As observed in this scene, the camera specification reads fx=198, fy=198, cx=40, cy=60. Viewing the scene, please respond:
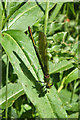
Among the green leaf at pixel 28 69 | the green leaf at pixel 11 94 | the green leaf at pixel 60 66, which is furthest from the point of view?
the green leaf at pixel 60 66

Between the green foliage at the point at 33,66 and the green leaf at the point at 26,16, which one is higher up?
the green leaf at the point at 26,16

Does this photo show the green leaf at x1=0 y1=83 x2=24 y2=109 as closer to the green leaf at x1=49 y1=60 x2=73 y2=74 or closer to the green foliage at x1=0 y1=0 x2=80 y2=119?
the green foliage at x1=0 y1=0 x2=80 y2=119

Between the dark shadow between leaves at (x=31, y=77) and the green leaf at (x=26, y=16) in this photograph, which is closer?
the dark shadow between leaves at (x=31, y=77)

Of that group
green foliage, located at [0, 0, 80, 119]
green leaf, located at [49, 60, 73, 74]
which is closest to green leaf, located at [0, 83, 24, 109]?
green foliage, located at [0, 0, 80, 119]

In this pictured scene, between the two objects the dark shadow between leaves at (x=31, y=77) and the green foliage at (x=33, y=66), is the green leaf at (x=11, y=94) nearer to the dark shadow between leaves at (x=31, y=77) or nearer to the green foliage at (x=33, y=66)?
the green foliage at (x=33, y=66)

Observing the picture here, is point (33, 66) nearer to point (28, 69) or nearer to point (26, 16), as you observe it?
point (28, 69)

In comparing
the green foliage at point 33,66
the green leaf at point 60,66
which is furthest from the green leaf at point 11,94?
the green leaf at point 60,66

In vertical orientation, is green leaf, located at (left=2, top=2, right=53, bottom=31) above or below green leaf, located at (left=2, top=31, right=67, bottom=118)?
above

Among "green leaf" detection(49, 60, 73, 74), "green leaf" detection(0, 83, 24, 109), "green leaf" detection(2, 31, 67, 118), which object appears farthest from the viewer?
"green leaf" detection(49, 60, 73, 74)

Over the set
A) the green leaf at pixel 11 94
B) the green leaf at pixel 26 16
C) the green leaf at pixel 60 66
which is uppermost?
the green leaf at pixel 26 16
